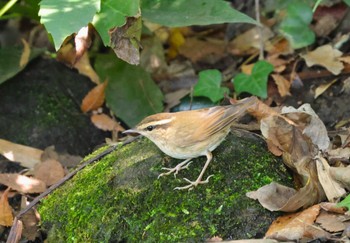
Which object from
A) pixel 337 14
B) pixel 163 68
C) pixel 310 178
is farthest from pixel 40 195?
pixel 337 14

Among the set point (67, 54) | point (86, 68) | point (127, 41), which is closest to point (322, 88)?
point (127, 41)

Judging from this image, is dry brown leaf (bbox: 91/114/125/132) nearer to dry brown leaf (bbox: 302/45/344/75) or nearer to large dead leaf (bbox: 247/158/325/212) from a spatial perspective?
dry brown leaf (bbox: 302/45/344/75)

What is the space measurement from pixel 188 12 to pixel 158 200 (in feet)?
6.63

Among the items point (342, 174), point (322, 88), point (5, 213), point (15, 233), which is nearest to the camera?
point (342, 174)

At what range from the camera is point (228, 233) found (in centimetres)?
423

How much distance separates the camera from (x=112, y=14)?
206 inches

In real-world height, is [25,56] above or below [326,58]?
above

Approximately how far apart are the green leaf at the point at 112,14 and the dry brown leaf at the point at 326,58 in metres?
2.33

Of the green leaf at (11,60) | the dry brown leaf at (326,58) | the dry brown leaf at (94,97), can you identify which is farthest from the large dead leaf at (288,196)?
the green leaf at (11,60)

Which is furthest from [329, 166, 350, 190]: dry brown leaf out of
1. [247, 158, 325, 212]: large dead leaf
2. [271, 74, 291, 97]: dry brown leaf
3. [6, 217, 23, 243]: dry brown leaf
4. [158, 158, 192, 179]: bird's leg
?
[6, 217, 23, 243]: dry brown leaf

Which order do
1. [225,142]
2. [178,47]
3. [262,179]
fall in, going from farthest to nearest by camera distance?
[178,47] → [225,142] → [262,179]

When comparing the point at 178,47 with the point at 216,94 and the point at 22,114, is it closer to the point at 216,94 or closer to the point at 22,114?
the point at 216,94

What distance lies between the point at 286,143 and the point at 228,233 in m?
0.98

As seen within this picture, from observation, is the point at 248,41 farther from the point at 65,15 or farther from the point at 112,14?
the point at 65,15
